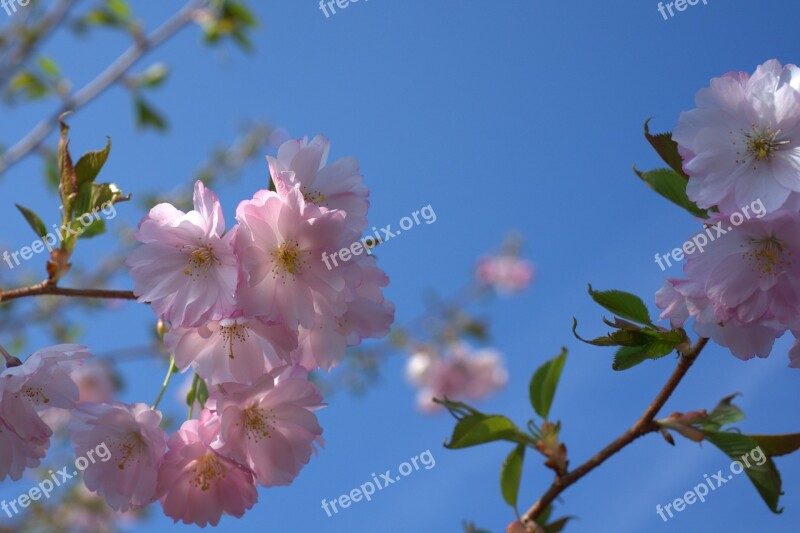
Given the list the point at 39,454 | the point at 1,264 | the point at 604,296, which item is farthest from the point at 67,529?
the point at 604,296

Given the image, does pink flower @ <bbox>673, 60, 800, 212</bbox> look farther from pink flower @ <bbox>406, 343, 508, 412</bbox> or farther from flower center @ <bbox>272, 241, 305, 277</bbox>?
pink flower @ <bbox>406, 343, 508, 412</bbox>

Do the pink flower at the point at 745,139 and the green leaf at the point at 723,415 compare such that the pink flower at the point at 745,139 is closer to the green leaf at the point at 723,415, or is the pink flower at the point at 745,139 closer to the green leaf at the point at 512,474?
the green leaf at the point at 723,415

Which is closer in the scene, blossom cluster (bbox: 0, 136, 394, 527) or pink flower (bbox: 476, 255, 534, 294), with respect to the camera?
blossom cluster (bbox: 0, 136, 394, 527)

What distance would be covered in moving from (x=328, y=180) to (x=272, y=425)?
0.52 metres

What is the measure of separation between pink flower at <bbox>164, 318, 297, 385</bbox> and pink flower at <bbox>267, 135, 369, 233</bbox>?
276 millimetres

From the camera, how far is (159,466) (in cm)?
147

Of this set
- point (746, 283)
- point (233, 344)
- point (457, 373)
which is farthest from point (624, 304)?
point (457, 373)

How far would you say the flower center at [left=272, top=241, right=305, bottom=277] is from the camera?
133 cm

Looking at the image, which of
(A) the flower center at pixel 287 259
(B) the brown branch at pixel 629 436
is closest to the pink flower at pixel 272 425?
(A) the flower center at pixel 287 259

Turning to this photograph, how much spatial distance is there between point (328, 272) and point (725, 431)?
32.6 inches

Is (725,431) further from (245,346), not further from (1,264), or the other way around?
(1,264)

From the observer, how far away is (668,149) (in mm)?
1405

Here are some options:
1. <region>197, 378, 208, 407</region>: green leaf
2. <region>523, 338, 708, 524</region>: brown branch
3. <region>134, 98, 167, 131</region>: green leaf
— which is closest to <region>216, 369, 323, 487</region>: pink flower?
<region>197, 378, 208, 407</region>: green leaf

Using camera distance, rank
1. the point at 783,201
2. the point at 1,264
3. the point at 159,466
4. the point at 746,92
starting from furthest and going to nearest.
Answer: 1. the point at 1,264
2. the point at 159,466
3. the point at 746,92
4. the point at 783,201
